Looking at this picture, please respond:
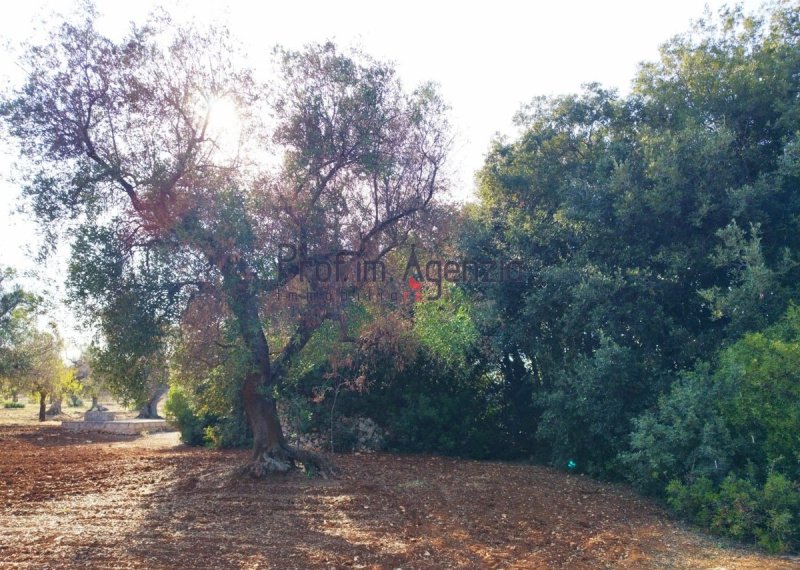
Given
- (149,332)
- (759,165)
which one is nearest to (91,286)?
(149,332)

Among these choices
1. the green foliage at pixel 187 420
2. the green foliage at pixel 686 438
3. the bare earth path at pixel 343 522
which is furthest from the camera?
the green foliage at pixel 187 420

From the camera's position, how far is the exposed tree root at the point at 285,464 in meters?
9.94

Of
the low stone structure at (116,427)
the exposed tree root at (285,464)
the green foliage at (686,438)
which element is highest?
the green foliage at (686,438)

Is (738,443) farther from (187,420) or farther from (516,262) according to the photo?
(187,420)

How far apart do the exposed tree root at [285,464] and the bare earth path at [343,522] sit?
0.23m

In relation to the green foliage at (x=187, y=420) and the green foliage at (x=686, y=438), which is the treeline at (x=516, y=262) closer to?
the green foliage at (x=686, y=438)

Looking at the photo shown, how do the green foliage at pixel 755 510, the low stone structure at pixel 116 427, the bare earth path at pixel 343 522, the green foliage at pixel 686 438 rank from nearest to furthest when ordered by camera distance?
the bare earth path at pixel 343 522 → the green foliage at pixel 755 510 → the green foliage at pixel 686 438 → the low stone structure at pixel 116 427

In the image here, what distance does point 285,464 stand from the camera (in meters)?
10.1

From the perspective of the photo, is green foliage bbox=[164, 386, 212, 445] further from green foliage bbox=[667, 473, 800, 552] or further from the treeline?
green foliage bbox=[667, 473, 800, 552]

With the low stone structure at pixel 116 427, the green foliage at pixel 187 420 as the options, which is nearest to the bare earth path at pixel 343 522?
the green foliage at pixel 187 420

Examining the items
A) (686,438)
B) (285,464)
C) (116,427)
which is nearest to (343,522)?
(285,464)

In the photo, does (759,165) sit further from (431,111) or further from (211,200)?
(211,200)

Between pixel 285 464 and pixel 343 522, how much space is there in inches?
113

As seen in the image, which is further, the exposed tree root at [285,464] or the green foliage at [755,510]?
the exposed tree root at [285,464]
